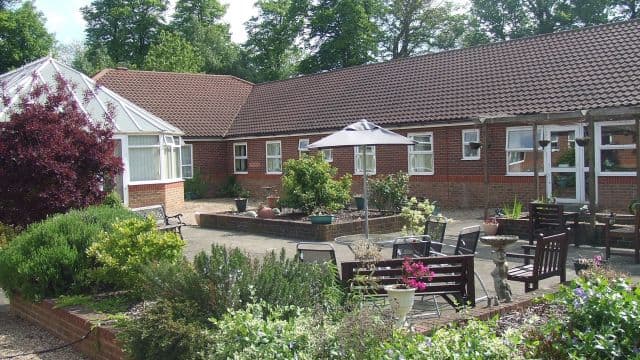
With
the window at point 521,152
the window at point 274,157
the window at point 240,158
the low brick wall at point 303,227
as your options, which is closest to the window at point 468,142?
the window at point 521,152

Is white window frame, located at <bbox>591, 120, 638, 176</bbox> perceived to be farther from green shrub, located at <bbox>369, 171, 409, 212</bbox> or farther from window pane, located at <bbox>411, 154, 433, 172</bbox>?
window pane, located at <bbox>411, 154, 433, 172</bbox>

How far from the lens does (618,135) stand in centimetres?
1802

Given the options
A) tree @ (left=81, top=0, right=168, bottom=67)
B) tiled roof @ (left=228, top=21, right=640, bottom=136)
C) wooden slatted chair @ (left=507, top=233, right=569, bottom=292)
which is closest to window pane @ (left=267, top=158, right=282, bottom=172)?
tiled roof @ (left=228, top=21, right=640, bottom=136)

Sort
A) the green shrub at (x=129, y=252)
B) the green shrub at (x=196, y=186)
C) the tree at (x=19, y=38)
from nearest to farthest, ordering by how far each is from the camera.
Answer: the green shrub at (x=129, y=252) → the green shrub at (x=196, y=186) → the tree at (x=19, y=38)

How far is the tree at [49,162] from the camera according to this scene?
9.77 metres

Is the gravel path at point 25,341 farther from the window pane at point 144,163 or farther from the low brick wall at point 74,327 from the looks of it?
the window pane at point 144,163

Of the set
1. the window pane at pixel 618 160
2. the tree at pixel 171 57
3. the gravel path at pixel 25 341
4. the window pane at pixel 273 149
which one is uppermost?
the tree at pixel 171 57

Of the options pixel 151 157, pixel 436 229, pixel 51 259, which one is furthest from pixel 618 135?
pixel 51 259

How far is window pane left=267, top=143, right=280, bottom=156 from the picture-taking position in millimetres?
29294

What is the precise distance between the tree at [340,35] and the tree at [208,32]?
9124 millimetres

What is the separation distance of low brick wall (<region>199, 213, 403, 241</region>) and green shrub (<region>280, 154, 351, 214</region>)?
3.36 feet

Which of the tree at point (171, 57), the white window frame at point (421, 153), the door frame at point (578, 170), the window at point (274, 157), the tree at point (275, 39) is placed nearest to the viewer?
the door frame at point (578, 170)

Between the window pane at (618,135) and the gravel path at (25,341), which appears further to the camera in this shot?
the window pane at (618,135)

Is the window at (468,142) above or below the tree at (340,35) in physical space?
below
